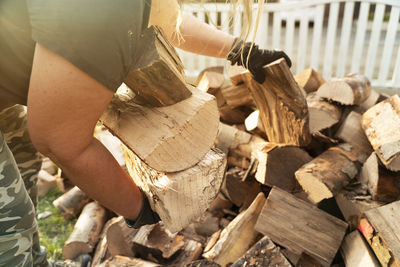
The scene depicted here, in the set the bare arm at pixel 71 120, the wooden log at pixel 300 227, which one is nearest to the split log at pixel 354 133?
the wooden log at pixel 300 227

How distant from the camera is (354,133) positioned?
2.23m

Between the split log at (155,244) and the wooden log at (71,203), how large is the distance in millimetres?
888

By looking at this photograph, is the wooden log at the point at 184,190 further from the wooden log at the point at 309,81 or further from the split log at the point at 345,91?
the wooden log at the point at 309,81

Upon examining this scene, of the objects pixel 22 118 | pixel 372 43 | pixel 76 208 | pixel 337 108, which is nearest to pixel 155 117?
pixel 22 118

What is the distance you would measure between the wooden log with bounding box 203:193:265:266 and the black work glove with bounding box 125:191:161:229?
668mm

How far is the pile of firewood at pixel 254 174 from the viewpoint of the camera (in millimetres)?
1247

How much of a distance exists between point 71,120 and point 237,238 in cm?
128

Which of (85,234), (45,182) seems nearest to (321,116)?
(85,234)

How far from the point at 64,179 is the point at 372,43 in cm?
335

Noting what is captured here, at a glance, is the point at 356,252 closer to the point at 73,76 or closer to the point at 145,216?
the point at 145,216

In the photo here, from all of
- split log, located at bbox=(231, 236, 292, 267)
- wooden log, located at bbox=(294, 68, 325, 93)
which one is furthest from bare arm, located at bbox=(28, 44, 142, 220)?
wooden log, located at bbox=(294, 68, 325, 93)

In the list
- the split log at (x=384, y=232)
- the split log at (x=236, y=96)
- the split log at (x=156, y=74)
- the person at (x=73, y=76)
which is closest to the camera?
the person at (x=73, y=76)

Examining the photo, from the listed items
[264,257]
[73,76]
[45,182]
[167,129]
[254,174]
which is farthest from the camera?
[45,182]

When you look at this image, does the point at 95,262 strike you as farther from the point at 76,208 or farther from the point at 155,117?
the point at 155,117
